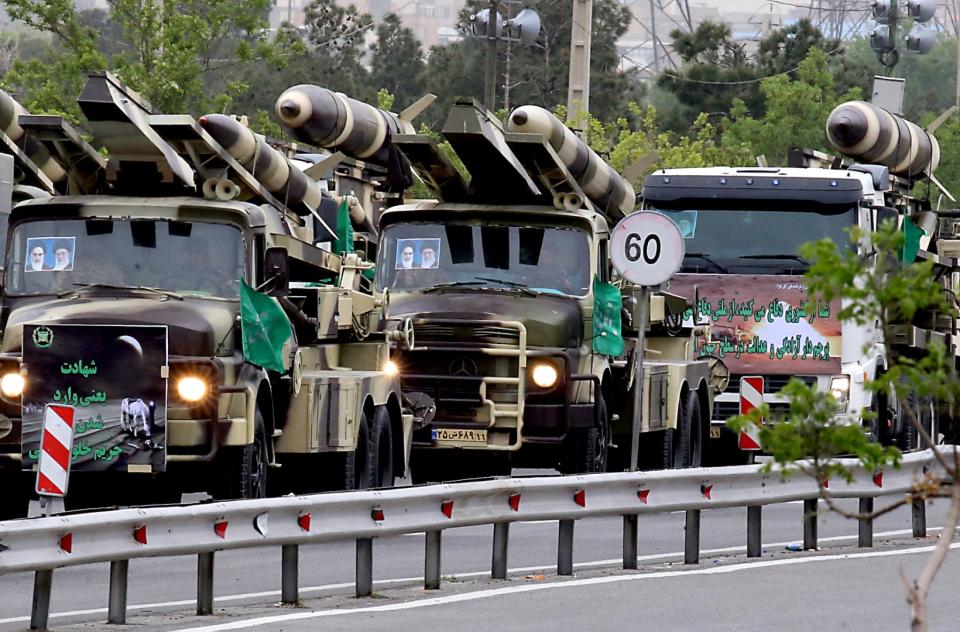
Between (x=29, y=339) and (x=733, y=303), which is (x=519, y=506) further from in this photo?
(x=733, y=303)

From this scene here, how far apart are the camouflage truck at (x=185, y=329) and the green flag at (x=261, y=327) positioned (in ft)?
0.04

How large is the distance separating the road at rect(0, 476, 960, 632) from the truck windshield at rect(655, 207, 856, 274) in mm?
6577

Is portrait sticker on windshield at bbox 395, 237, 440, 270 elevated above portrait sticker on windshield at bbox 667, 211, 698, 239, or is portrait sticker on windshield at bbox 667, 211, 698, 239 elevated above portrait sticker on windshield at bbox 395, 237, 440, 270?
portrait sticker on windshield at bbox 667, 211, 698, 239

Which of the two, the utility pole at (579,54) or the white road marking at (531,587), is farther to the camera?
the utility pole at (579,54)

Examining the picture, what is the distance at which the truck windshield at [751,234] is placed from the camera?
23.5 m

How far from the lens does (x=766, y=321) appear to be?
78.4ft

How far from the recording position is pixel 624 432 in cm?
2155

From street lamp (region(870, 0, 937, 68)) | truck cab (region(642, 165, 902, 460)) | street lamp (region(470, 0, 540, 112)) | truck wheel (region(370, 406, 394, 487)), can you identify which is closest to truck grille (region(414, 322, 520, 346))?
truck wheel (region(370, 406, 394, 487))

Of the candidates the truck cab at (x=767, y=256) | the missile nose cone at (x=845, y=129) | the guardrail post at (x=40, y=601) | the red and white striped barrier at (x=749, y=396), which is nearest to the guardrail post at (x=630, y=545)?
the guardrail post at (x=40, y=601)

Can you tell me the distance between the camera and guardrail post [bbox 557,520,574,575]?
560 inches

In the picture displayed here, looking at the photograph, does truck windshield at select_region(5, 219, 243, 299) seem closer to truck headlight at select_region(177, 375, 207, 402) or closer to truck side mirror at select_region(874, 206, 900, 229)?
truck headlight at select_region(177, 375, 207, 402)

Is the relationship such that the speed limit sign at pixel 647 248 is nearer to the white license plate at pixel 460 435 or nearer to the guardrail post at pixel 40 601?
the white license plate at pixel 460 435

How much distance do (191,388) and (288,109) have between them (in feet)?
21.1

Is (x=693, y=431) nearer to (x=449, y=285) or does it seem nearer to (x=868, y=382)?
(x=449, y=285)
